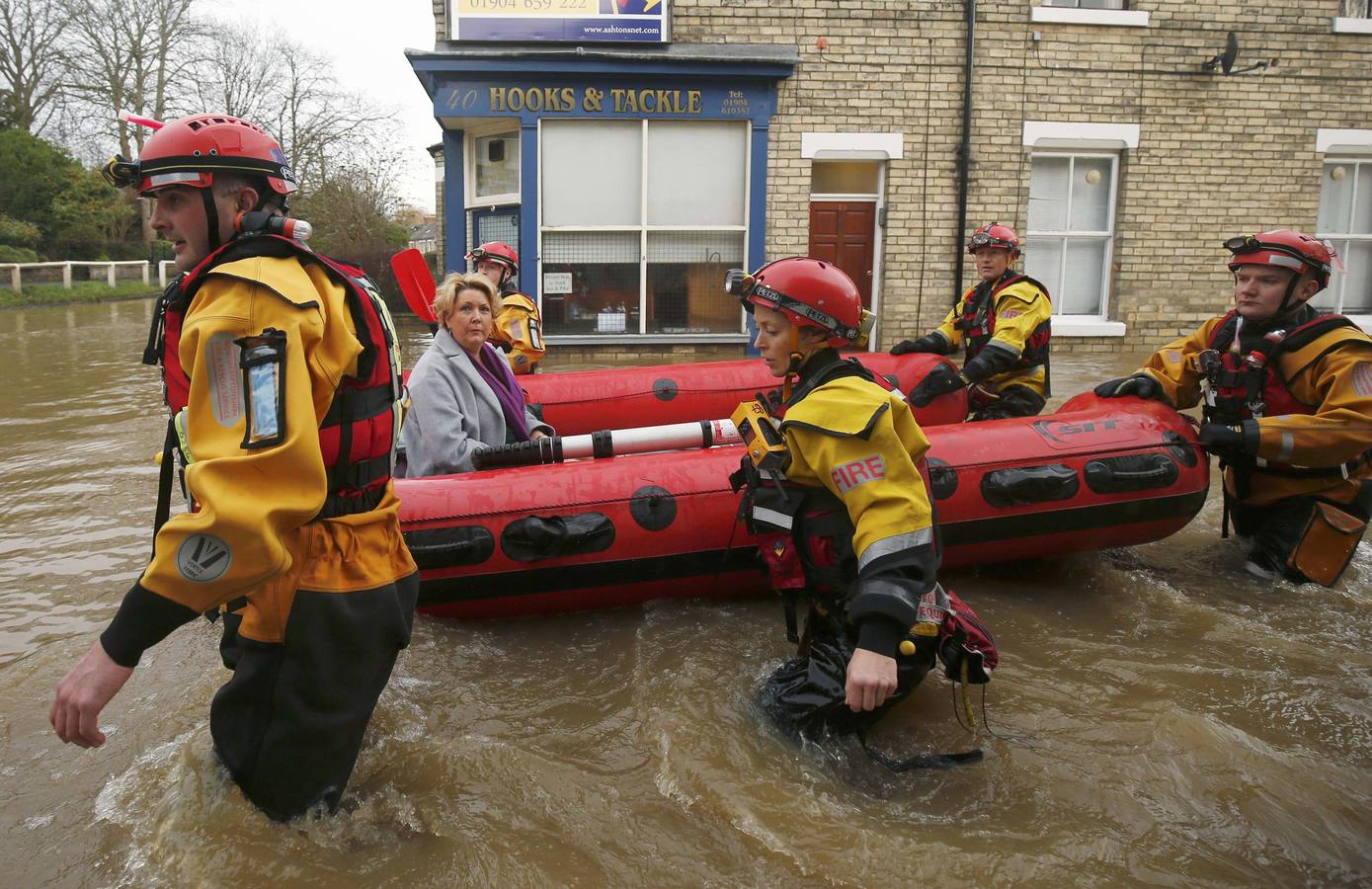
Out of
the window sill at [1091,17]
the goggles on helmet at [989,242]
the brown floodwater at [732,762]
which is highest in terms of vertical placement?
the window sill at [1091,17]

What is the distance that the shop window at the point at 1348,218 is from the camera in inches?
459

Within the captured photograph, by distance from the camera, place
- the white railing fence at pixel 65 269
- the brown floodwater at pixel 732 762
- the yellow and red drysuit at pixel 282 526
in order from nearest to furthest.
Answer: the yellow and red drysuit at pixel 282 526 → the brown floodwater at pixel 732 762 → the white railing fence at pixel 65 269

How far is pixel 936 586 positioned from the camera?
2.82 m

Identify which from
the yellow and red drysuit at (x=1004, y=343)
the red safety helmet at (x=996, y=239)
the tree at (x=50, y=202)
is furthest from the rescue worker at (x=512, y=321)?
the tree at (x=50, y=202)

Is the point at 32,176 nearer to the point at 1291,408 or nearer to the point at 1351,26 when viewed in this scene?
the point at 1351,26

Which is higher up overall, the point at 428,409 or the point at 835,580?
the point at 428,409

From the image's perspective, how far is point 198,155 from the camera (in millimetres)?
2045

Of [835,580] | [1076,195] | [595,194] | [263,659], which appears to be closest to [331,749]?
[263,659]

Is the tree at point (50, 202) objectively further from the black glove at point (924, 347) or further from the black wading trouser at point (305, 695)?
the black wading trouser at point (305, 695)

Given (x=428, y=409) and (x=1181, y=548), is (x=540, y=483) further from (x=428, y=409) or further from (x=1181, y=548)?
(x=1181, y=548)

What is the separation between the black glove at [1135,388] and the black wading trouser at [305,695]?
13.1 feet

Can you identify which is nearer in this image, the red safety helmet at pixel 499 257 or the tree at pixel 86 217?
A: the red safety helmet at pixel 499 257

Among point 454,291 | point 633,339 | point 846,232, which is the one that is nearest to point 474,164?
point 633,339

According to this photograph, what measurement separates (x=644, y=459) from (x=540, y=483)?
48 centimetres
